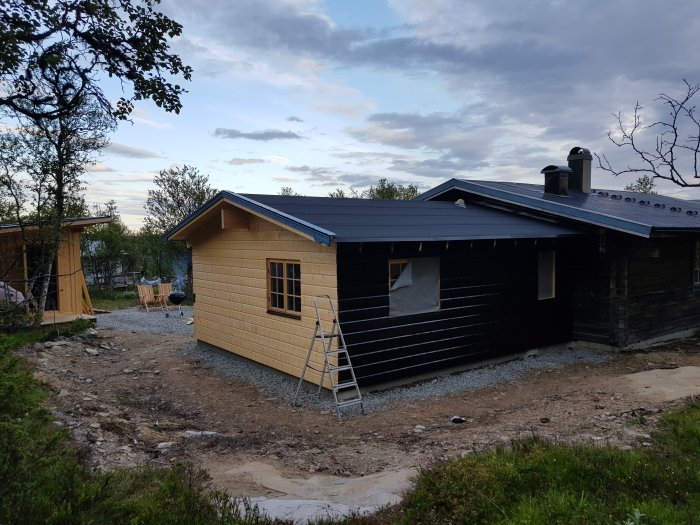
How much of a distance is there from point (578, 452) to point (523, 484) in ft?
3.05

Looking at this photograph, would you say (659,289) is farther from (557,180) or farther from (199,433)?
(199,433)

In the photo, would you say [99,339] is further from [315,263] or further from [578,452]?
[578,452]

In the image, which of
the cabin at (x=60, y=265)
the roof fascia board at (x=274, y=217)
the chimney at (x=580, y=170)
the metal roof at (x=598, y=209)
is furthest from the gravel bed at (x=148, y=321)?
the chimney at (x=580, y=170)

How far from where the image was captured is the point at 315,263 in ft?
27.7

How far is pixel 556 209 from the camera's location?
37.8 ft

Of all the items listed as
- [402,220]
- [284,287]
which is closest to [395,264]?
[402,220]

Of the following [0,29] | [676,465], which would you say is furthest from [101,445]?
[676,465]

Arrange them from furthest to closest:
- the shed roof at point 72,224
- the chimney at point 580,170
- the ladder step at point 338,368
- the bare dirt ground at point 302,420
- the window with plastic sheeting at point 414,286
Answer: the chimney at point 580,170 → the shed roof at point 72,224 → the window with plastic sheeting at point 414,286 → the ladder step at point 338,368 → the bare dirt ground at point 302,420

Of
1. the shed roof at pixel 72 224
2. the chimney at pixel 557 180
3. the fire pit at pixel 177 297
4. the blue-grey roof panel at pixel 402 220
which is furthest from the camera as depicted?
the fire pit at pixel 177 297

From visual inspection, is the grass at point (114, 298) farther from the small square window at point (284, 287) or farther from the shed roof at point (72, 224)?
the small square window at point (284, 287)

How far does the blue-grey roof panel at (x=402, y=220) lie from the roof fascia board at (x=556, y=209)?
33 cm

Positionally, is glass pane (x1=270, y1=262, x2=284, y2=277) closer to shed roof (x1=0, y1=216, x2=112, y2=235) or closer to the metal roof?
the metal roof

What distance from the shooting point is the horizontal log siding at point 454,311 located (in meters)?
8.35

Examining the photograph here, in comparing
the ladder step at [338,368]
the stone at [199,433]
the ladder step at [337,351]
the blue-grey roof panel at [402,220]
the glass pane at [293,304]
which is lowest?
the stone at [199,433]
